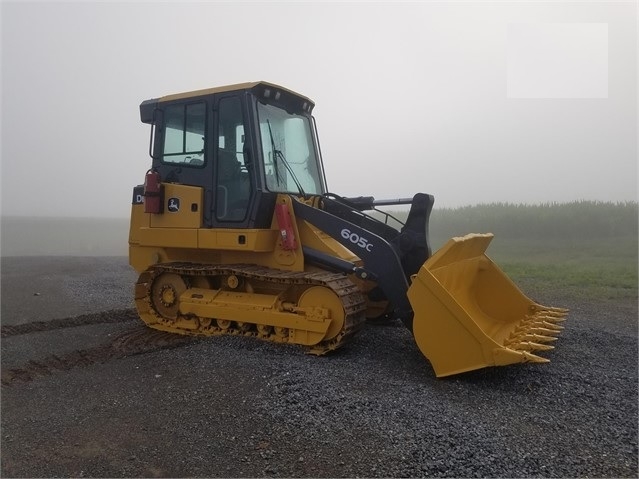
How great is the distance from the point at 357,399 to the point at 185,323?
3514 millimetres

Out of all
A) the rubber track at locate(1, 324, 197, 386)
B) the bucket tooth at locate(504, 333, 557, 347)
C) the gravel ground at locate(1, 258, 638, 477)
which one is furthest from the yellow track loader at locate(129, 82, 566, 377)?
the gravel ground at locate(1, 258, 638, 477)

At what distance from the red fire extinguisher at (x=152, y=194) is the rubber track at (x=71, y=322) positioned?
2.22 m

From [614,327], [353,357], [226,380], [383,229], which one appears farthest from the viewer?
[614,327]

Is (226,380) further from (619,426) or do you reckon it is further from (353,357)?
(619,426)

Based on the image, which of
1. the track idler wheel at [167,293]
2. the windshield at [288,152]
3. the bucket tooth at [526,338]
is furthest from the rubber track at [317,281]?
the bucket tooth at [526,338]

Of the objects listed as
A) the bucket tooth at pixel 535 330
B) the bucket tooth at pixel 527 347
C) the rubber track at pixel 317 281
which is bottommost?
the bucket tooth at pixel 527 347

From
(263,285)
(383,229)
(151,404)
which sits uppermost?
(383,229)

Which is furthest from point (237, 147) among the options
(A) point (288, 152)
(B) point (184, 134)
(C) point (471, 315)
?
(C) point (471, 315)

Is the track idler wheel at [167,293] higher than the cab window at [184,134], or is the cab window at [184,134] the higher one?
the cab window at [184,134]

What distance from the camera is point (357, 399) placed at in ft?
14.8

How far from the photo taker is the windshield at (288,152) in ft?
22.3

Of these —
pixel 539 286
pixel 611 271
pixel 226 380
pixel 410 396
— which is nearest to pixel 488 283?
pixel 410 396

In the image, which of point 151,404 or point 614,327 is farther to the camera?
point 614,327

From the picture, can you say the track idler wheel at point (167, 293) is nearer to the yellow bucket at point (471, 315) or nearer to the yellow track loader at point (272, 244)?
the yellow track loader at point (272, 244)
